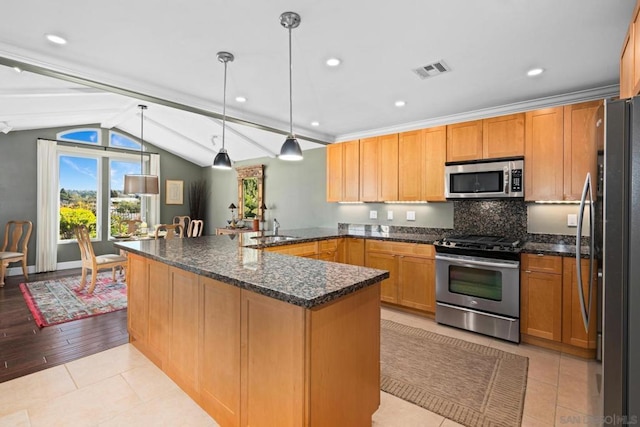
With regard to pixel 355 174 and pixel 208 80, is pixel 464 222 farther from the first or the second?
pixel 208 80

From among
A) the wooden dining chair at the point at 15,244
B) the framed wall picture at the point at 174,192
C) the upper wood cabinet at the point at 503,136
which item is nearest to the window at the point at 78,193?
the wooden dining chair at the point at 15,244

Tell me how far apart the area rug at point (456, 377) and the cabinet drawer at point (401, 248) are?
0.91 meters

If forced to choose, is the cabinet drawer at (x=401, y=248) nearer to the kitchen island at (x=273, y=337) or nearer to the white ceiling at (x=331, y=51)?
the white ceiling at (x=331, y=51)

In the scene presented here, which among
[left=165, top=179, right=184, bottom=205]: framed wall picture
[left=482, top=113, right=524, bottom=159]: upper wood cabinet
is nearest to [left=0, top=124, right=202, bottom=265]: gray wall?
[left=165, top=179, right=184, bottom=205]: framed wall picture

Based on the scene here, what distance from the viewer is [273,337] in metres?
1.47

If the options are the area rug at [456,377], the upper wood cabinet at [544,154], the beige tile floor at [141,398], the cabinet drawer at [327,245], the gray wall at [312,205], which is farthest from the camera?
the gray wall at [312,205]

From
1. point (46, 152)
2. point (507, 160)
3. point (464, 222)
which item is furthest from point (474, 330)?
point (46, 152)

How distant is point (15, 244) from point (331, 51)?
21.1ft

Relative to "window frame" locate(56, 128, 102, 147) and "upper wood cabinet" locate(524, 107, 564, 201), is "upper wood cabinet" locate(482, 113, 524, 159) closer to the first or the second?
→ "upper wood cabinet" locate(524, 107, 564, 201)

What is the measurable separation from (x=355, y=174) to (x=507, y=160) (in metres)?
2.02

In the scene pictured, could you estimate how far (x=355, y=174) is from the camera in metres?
4.64

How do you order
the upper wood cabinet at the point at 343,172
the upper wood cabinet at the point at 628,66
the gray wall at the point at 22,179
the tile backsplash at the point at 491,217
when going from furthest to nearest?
the gray wall at the point at 22,179
the upper wood cabinet at the point at 343,172
the tile backsplash at the point at 491,217
the upper wood cabinet at the point at 628,66

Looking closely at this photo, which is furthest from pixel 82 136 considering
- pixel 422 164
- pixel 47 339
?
pixel 422 164

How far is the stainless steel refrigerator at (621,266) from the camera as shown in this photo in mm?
1268
